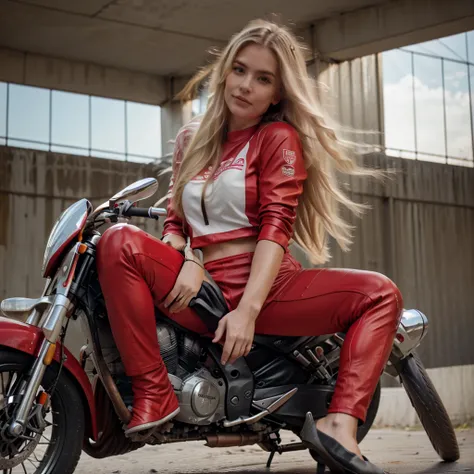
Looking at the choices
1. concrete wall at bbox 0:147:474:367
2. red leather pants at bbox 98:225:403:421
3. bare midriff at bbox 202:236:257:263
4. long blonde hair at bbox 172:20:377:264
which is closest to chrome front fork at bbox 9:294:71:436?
red leather pants at bbox 98:225:403:421

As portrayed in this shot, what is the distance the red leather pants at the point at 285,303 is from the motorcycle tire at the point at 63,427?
0.66 feet

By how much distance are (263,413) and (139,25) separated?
11.8 meters

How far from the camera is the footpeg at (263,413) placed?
3.09 m

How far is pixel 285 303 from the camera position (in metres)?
3.13

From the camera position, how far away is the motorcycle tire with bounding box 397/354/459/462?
12.9 feet

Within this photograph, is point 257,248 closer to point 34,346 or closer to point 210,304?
point 210,304

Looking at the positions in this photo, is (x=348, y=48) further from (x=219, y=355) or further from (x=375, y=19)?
(x=219, y=355)

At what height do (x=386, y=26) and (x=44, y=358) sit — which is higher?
(x=386, y=26)

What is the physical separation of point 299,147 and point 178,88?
13736mm

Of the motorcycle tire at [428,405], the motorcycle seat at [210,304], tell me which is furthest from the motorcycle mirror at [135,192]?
the motorcycle tire at [428,405]

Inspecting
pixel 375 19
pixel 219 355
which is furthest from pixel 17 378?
pixel 375 19

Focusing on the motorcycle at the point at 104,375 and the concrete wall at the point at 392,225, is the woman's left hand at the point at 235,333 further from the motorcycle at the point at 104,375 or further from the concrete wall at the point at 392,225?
the concrete wall at the point at 392,225

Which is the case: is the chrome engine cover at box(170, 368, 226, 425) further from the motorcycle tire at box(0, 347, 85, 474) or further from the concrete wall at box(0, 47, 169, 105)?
the concrete wall at box(0, 47, 169, 105)

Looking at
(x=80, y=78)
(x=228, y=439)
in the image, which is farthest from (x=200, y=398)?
(x=80, y=78)
